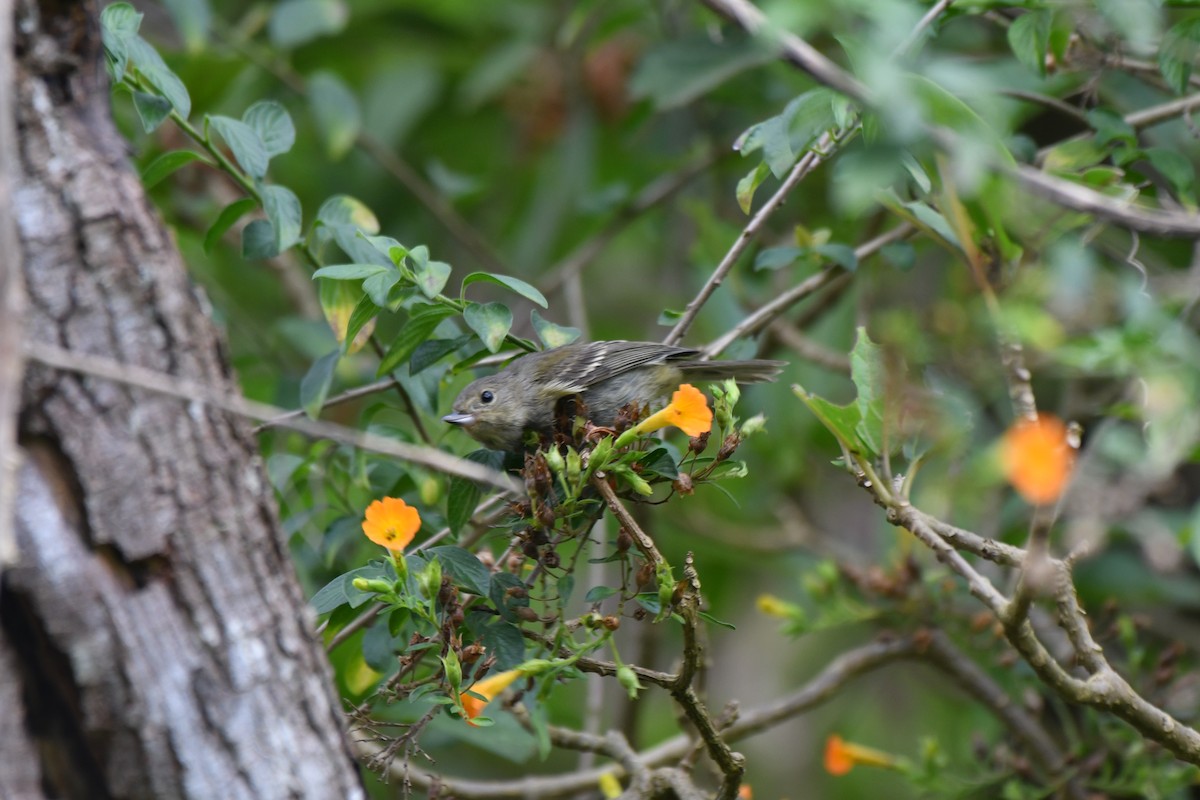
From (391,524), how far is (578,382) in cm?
149

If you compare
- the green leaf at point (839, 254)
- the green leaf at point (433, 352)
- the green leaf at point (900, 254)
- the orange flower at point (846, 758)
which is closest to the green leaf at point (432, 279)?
the green leaf at point (433, 352)

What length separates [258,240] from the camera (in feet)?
10.3

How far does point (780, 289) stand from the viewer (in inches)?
230

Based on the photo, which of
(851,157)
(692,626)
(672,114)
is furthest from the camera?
(672,114)

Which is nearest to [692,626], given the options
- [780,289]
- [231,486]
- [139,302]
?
[231,486]

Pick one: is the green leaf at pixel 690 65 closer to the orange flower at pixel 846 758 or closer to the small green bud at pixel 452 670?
the orange flower at pixel 846 758

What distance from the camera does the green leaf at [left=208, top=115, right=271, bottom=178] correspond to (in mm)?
3022

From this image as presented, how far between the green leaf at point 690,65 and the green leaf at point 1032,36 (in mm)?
1669

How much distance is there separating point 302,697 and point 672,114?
14.9 ft

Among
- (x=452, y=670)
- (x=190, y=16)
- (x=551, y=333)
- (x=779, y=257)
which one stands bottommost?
(x=452, y=670)

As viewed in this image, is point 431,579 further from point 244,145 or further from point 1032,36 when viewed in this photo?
point 1032,36

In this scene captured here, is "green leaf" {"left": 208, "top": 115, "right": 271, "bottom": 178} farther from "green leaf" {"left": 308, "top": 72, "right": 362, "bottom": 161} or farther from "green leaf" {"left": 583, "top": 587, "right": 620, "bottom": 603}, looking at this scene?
"green leaf" {"left": 308, "top": 72, "right": 362, "bottom": 161}

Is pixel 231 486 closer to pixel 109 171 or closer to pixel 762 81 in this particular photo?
pixel 109 171

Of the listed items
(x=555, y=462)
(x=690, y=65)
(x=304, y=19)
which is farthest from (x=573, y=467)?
(x=304, y=19)
